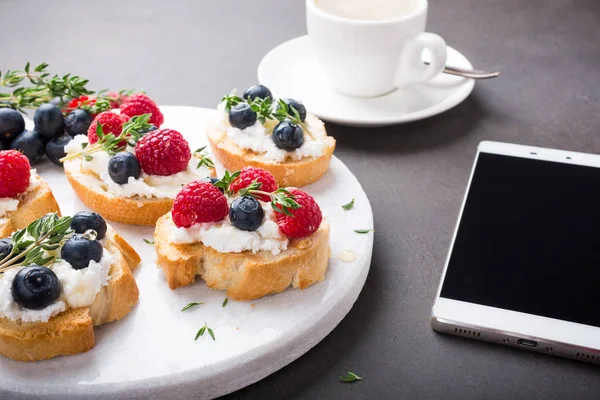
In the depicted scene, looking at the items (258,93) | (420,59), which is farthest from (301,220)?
(420,59)

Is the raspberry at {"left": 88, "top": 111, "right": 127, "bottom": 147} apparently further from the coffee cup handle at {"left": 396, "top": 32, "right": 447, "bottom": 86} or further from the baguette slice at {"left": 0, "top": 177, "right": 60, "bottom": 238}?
the coffee cup handle at {"left": 396, "top": 32, "right": 447, "bottom": 86}

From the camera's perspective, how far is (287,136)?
2.12 meters

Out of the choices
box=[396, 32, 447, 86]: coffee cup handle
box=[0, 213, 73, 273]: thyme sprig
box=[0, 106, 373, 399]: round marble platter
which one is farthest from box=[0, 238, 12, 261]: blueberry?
box=[396, 32, 447, 86]: coffee cup handle

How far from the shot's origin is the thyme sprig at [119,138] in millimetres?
2021

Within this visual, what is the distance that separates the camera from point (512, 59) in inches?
125

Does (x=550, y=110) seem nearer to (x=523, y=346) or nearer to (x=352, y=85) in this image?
(x=352, y=85)

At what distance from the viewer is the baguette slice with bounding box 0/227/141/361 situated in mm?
1546

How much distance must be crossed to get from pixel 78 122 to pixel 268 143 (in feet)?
2.13

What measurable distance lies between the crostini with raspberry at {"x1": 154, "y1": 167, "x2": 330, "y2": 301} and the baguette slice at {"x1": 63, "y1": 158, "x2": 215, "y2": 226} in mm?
221

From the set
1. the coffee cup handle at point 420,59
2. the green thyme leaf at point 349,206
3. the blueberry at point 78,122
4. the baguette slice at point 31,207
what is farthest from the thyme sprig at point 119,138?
the coffee cup handle at point 420,59

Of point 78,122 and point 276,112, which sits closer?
point 276,112

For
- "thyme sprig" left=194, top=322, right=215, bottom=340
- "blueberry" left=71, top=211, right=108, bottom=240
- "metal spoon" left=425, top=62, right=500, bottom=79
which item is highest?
"blueberry" left=71, top=211, right=108, bottom=240

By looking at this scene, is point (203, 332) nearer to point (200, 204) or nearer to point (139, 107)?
point (200, 204)

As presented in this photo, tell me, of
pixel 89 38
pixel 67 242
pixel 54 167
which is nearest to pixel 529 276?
pixel 67 242
